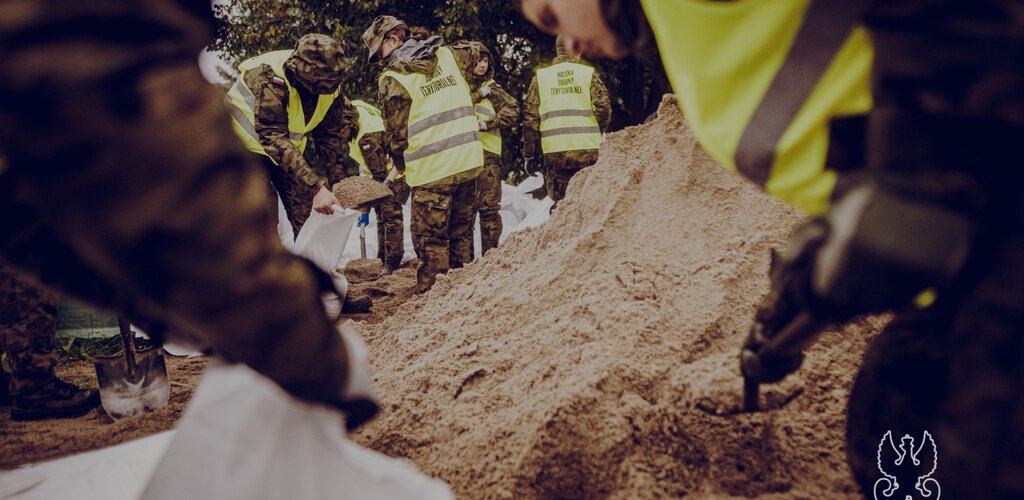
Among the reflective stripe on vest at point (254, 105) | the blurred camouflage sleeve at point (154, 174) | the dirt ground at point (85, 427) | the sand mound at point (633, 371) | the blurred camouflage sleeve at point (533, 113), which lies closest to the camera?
the blurred camouflage sleeve at point (154, 174)

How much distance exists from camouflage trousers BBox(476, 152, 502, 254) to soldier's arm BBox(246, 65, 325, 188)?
77.9 inches

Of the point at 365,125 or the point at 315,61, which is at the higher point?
the point at 315,61

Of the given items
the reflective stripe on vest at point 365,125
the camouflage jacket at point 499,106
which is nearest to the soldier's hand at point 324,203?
the camouflage jacket at point 499,106

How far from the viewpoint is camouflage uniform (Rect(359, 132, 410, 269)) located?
6.36 m

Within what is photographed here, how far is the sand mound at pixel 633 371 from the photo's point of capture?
1.40 meters

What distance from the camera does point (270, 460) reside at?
0.86 m

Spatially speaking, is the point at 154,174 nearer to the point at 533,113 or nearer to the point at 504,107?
the point at 533,113

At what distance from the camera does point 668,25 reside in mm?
926

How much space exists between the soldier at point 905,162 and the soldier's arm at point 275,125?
3957 mm

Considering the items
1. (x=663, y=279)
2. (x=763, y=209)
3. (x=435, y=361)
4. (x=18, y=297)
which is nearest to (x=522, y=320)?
(x=435, y=361)

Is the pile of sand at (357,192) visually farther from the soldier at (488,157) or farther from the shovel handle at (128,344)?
the shovel handle at (128,344)

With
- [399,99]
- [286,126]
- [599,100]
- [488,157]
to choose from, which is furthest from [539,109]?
[286,126]

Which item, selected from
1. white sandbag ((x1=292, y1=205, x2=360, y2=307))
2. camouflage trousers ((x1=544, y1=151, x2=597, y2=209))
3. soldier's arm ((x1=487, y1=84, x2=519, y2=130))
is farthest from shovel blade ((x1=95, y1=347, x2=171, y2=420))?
soldier's arm ((x1=487, y1=84, x2=519, y2=130))

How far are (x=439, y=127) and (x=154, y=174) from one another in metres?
4.39
